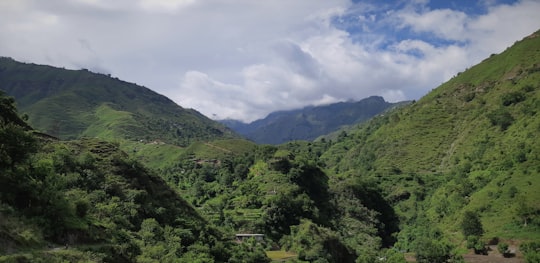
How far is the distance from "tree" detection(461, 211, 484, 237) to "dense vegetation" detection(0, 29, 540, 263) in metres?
0.29

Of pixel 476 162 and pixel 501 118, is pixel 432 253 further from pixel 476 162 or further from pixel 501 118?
pixel 501 118

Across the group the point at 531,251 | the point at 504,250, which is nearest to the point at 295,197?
the point at 504,250

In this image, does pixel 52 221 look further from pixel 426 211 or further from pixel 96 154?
pixel 426 211

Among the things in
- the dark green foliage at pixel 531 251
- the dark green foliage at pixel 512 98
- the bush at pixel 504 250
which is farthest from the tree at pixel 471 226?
the dark green foliage at pixel 512 98

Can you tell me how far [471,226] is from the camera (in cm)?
10806

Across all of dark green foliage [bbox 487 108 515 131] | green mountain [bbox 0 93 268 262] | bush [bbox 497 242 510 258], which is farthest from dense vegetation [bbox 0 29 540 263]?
dark green foliage [bbox 487 108 515 131]

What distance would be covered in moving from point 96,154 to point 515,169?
105 metres

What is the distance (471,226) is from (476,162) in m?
45.1

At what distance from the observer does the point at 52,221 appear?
1591 inches

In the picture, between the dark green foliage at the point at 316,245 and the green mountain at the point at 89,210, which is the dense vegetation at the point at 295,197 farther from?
the dark green foliage at the point at 316,245

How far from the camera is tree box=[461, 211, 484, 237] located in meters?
108

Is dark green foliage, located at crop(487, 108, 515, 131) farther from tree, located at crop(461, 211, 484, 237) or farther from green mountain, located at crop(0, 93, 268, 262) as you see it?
green mountain, located at crop(0, 93, 268, 262)

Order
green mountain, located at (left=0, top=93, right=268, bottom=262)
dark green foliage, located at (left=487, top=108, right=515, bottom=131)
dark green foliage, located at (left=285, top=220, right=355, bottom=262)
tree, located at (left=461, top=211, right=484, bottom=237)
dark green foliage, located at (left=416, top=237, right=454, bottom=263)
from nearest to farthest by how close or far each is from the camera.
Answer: green mountain, located at (left=0, top=93, right=268, bottom=262) → dark green foliage, located at (left=285, top=220, right=355, bottom=262) → dark green foliage, located at (left=416, top=237, right=454, bottom=263) → tree, located at (left=461, top=211, right=484, bottom=237) → dark green foliage, located at (left=487, top=108, right=515, bottom=131)

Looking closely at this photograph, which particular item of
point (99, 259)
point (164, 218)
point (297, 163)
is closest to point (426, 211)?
point (297, 163)
